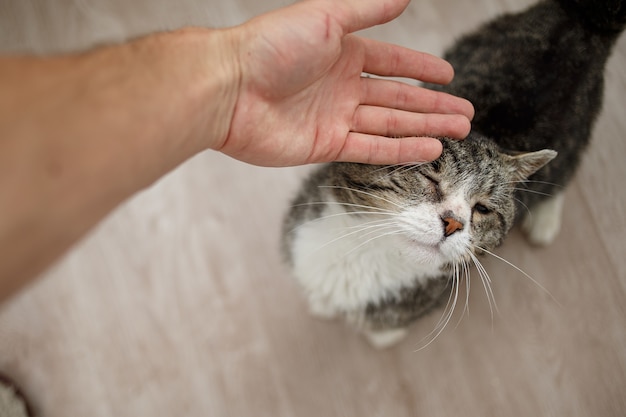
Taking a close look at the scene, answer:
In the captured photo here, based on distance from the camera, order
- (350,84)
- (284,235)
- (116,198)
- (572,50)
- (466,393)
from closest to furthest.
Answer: (116,198) < (350,84) < (572,50) < (284,235) < (466,393)

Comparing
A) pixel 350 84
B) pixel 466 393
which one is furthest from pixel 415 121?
pixel 466 393

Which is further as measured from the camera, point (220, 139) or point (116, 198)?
point (220, 139)

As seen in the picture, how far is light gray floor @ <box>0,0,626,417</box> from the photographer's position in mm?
1682

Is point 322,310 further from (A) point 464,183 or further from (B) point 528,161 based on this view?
(B) point 528,161

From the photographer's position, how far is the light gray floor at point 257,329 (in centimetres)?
168

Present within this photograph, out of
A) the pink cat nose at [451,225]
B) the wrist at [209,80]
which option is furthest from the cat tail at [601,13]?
the wrist at [209,80]

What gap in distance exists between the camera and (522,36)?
1.47 metres

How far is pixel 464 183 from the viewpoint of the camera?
116 centimetres

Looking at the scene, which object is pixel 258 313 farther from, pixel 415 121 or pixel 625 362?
pixel 625 362

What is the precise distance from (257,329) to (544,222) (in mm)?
1177

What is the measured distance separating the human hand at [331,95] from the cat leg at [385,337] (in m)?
0.67

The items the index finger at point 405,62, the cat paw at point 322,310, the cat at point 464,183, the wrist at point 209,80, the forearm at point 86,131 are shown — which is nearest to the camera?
the forearm at point 86,131

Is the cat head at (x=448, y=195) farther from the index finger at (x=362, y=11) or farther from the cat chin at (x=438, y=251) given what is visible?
the index finger at (x=362, y=11)

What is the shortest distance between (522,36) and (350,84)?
0.61 m
